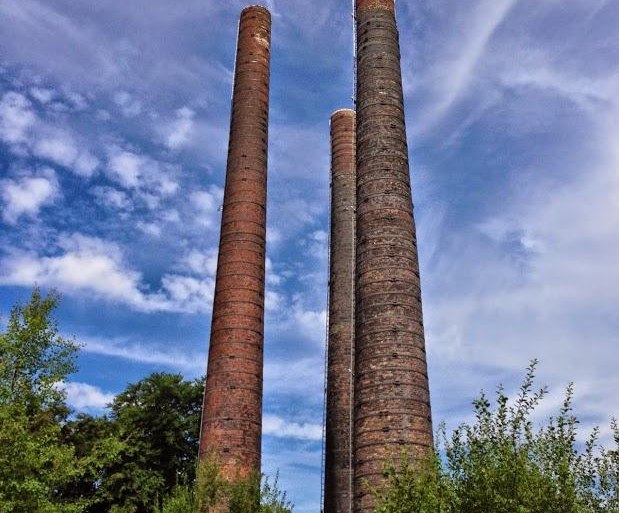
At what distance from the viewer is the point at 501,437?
25.2ft

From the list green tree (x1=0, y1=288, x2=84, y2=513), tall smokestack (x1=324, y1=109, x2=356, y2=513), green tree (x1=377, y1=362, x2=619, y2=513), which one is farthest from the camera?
tall smokestack (x1=324, y1=109, x2=356, y2=513)

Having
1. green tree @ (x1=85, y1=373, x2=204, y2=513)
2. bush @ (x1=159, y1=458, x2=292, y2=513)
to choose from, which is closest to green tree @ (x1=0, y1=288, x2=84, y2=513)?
bush @ (x1=159, y1=458, x2=292, y2=513)

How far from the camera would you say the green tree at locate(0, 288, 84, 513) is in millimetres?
11961

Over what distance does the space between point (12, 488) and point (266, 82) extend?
1421cm

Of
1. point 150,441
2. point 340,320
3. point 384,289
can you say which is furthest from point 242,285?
point 150,441

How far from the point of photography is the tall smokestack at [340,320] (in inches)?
773

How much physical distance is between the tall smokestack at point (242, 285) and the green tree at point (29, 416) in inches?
133

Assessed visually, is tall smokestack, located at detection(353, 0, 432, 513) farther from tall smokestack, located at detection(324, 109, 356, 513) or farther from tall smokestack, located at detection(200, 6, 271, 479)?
tall smokestack, located at detection(324, 109, 356, 513)

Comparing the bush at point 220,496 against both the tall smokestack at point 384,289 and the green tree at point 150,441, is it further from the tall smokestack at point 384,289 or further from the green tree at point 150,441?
the green tree at point 150,441

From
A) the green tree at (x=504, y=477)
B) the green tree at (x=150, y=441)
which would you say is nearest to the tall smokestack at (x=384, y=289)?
the green tree at (x=504, y=477)

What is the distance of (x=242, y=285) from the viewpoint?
17.8 meters

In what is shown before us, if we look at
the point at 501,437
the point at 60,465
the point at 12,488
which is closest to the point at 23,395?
the point at 60,465

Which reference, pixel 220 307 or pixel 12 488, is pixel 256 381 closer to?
pixel 220 307

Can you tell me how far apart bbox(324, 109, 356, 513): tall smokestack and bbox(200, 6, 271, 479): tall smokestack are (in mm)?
2638
